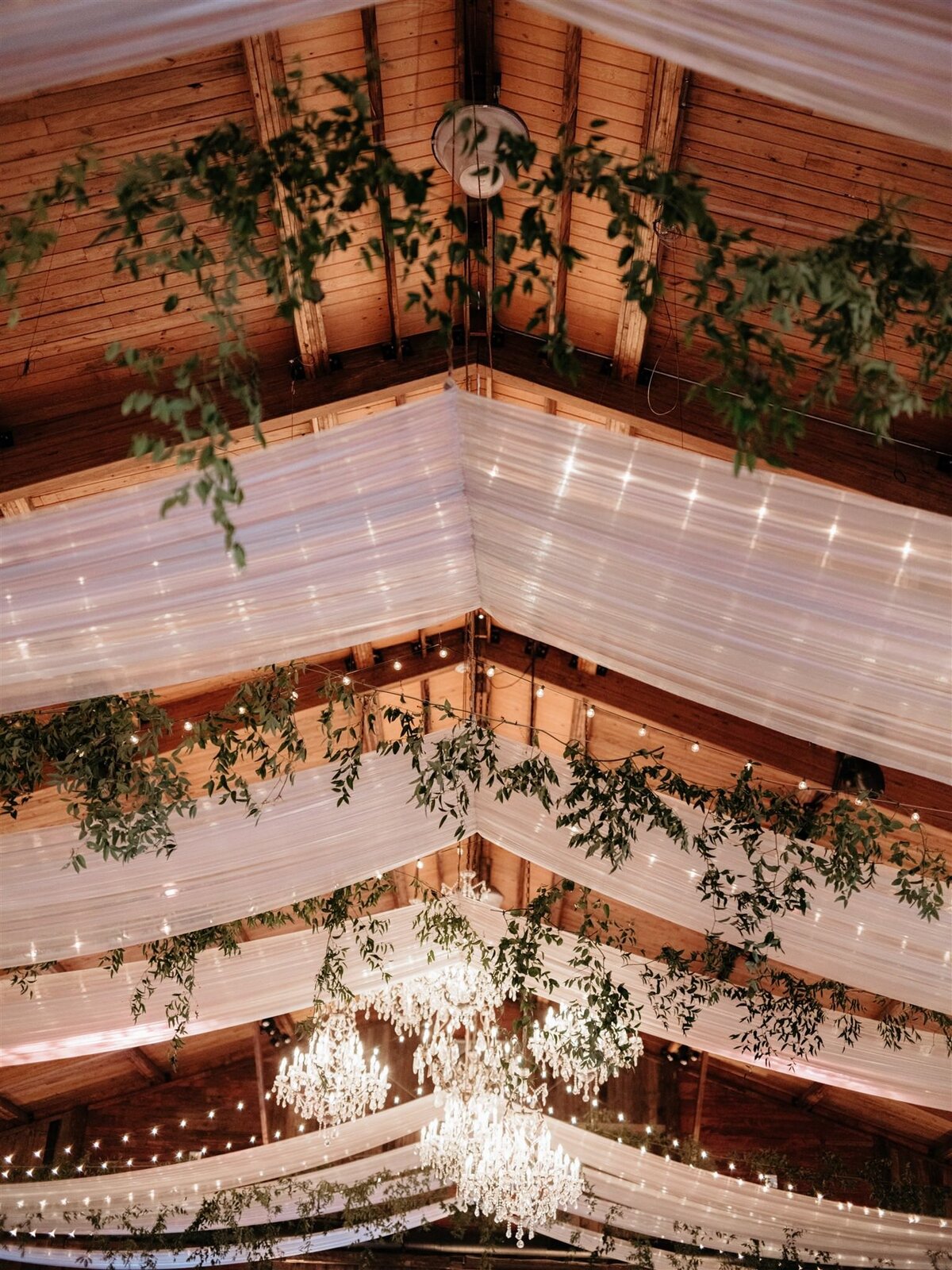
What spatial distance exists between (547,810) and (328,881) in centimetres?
144

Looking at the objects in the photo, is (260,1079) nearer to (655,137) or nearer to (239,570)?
(239,570)

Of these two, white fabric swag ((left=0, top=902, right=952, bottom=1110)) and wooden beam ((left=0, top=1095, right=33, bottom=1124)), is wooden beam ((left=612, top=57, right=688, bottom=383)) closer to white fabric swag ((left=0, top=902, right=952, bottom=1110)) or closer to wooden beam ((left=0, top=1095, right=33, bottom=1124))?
white fabric swag ((left=0, top=902, right=952, bottom=1110))

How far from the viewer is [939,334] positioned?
244 centimetres

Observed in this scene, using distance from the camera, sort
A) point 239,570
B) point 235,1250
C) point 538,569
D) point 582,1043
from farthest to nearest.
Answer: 1. point 235,1250
2. point 582,1043
3. point 538,569
4. point 239,570

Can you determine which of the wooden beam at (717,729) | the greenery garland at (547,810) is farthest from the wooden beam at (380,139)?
the wooden beam at (717,729)

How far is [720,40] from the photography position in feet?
6.77

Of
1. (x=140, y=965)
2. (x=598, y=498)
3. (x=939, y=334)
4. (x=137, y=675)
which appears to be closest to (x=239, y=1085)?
(x=140, y=965)

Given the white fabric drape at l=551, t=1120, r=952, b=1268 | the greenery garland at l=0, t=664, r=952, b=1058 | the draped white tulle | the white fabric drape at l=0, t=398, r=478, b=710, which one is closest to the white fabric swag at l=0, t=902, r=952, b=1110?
the greenery garland at l=0, t=664, r=952, b=1058

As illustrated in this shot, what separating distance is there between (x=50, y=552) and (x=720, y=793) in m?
3.40

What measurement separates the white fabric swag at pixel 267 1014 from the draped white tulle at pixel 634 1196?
2.28 meters

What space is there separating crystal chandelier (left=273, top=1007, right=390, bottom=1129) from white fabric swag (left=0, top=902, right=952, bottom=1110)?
27.6 inches

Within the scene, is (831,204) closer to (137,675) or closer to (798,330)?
(798,330)

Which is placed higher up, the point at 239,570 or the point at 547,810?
the point at 547,810

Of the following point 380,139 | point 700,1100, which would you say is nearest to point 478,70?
point 380,139
